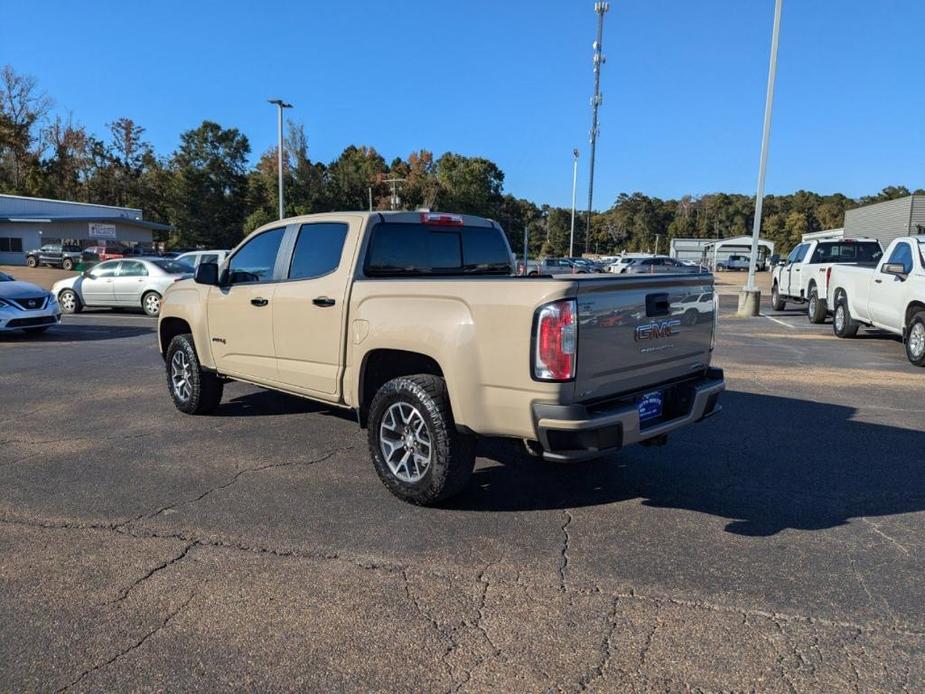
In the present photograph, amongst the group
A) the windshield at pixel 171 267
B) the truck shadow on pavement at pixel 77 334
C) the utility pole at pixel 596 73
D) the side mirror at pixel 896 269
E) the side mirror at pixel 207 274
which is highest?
the utility pole at pixel 596 73

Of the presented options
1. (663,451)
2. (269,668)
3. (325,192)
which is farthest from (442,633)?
(325,192)

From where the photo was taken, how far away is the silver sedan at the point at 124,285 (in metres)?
16.9

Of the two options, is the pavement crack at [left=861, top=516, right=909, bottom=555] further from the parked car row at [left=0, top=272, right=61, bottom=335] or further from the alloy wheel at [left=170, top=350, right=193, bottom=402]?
the parked car row at [left=0, top=272, right=61, bottom=335]

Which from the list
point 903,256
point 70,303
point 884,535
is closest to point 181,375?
point 884,535

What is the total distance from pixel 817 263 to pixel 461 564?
1610cm

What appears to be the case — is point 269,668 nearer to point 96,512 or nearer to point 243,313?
point 96,512

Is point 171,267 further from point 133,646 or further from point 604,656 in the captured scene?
point 604,656

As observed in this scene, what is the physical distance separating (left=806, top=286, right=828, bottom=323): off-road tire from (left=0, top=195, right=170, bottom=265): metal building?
155 feet

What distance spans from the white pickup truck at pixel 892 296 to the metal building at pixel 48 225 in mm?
48950

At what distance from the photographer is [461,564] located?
3523mm

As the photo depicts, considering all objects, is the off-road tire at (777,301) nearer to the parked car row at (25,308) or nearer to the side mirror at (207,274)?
the side mirror at (207,274)

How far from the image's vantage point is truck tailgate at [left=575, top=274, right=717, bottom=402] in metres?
3.59

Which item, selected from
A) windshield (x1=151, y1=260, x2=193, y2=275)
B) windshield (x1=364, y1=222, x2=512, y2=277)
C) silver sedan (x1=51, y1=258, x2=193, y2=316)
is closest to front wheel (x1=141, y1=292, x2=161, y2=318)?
silver sedan (x1=51, y1=258, x2=193, y2=316)

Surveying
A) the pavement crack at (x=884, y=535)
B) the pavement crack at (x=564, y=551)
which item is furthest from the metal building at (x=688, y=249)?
the pavement crack at (x=564, y=551)
